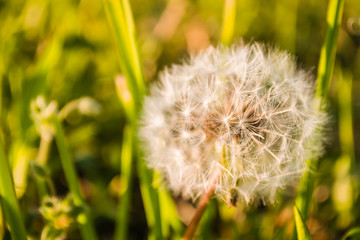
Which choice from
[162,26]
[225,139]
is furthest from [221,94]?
[162,26]

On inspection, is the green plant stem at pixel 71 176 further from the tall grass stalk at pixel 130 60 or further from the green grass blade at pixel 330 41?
the green grass blade at pixel 330 41

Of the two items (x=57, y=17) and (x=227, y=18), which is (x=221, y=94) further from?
(x=57, y=17)

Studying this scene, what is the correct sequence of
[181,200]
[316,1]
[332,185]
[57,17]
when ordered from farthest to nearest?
[316,1] → [57,17] → [181,200] → [332,185]

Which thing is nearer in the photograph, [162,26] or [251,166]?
[251,166]

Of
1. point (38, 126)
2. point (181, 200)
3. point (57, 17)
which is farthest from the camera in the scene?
point (57, 17)

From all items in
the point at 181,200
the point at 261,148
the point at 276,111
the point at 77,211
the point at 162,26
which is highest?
the point at 162,26

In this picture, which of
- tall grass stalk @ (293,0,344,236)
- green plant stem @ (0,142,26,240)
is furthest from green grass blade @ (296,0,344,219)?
green plant stem @ (0,142,26,240)

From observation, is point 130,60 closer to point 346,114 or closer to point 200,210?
point 200,210
